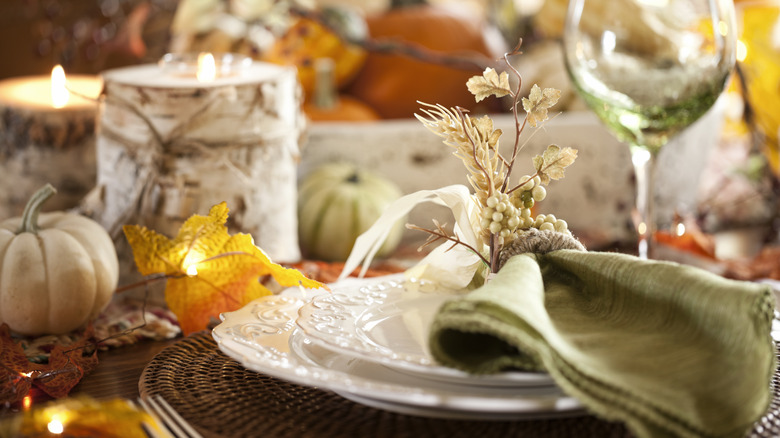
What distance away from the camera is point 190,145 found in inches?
28.0

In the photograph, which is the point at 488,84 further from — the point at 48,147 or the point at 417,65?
the point at 417,65

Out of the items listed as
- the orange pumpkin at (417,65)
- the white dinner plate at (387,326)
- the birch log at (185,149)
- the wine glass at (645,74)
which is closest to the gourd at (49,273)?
the birch log at (185,149)

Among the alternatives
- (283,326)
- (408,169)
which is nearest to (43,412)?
(283,326)

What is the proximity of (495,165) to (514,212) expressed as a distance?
35mm

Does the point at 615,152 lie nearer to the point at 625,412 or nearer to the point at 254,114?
the point at 254,114

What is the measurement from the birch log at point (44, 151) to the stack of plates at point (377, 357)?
43cm

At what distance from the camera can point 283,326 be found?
0.51 metres

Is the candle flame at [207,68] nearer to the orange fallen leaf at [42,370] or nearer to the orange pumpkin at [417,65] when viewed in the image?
→ the orange fallen leaf at [42,370]

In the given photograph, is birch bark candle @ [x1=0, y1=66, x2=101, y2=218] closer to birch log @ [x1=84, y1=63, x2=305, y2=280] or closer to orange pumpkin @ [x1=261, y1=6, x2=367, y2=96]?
birch log @ [x1=84, y1=63, x2=305, y2=280]

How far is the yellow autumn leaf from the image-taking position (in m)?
0.60

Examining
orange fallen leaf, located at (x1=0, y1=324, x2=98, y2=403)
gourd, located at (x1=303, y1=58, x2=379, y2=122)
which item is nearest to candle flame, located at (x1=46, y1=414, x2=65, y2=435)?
orange fallen leaf, located at (x1=0, y1=324, x2=98, y2=403)

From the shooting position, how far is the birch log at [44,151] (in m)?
0.85

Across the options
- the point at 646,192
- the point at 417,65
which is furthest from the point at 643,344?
the point at 417,65

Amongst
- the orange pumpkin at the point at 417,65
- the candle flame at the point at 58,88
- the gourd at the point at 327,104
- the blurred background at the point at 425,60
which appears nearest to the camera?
the candle flame at the point at 58,88
